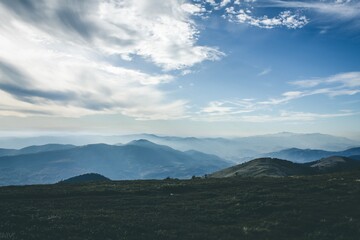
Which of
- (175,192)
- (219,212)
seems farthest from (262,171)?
(219,212)

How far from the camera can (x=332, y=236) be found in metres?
25.5

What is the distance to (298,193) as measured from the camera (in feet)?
157

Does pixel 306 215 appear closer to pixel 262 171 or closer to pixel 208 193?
pixel 208 193

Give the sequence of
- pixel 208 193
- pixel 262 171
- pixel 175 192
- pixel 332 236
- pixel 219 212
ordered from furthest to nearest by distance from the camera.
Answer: pixel 262 171, pixel 175 192, pixel 208 193, pixel 219 212, pixel 332 236

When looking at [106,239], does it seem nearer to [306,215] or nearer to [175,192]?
[306,215]

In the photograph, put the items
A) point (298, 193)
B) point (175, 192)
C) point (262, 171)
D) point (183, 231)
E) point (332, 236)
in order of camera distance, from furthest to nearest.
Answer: point (262, 171) → point (175, 192) → point (298, 193) → point (183, 231) → point (332, 236)

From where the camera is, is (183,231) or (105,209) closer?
(183,231)

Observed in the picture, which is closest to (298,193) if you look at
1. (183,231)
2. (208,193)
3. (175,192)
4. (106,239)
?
(208,193)

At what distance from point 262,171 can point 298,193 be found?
93.7 m

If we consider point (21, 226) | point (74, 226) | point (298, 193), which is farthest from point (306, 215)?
point (21, 226)

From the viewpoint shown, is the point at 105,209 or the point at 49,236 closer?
the point at 49,236

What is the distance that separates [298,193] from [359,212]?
15088mm

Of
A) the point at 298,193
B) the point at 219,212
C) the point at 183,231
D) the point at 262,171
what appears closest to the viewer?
the point at 183,231

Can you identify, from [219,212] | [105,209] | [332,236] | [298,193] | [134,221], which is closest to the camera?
[332,236]
